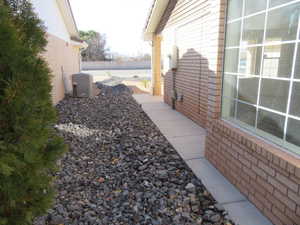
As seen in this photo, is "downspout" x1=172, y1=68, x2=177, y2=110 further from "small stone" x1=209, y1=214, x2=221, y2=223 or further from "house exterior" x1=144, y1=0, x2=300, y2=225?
"small stone" x1=209, y1=214, x2=221, y2=223

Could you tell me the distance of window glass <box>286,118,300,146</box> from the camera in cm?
204

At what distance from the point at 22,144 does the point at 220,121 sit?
2.61 meters

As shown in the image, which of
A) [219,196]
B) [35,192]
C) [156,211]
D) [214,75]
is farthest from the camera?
[214,75]

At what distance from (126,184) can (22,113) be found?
Result: 1995 millimetres

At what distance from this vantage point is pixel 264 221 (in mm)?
2291

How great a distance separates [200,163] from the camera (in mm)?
3605

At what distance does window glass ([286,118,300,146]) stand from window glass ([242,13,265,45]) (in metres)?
1.00

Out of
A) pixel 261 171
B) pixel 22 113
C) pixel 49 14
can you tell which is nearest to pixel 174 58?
pixel 49 14

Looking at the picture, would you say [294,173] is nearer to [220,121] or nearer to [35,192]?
[220,121]

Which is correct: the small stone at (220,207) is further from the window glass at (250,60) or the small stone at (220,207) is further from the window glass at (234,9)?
the window glass at (234,9)

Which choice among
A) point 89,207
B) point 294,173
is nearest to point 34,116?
point 89,207

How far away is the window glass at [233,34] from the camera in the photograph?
2862 millimetres

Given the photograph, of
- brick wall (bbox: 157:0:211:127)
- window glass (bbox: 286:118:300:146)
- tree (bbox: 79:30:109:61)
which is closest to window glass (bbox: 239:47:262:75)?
window glass (bbox: 286:118:300:146)

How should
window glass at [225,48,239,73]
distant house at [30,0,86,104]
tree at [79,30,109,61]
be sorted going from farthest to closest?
tree at [79,30,109,61]
distant house at [30,0,86,104]
window glass at [225,48,239,73]
